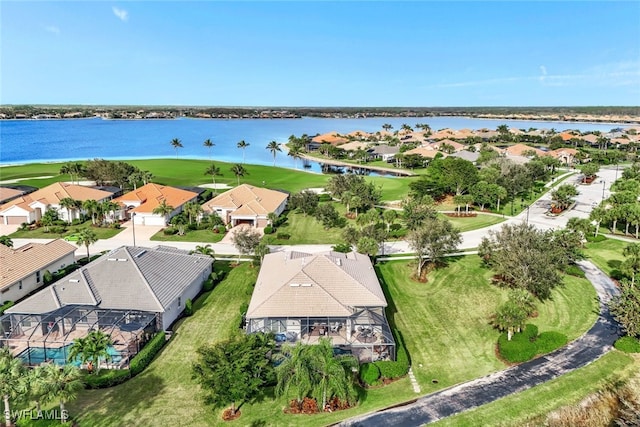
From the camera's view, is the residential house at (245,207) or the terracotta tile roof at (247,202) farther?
the terracotta tile roof at (247,202)

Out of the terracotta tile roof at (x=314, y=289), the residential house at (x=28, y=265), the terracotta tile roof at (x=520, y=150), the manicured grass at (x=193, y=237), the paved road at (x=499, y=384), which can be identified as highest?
the terracotta tile roof at (x=520, y=150)

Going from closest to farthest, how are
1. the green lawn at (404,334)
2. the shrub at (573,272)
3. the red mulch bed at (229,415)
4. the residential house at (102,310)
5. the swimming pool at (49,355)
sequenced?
the red mulch bed at (229,415) < the green lawn at (404,334) < the swimming pool at (49,355) < the residential house at (102,310) < the shrub at (573,272)

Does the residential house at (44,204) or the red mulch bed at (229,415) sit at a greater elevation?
the residential house at (44,204)

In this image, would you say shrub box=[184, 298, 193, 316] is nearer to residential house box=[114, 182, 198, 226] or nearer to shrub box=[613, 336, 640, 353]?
residential house box=[114, 182, 198, 226]

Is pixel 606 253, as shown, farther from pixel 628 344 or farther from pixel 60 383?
pixel 60 383

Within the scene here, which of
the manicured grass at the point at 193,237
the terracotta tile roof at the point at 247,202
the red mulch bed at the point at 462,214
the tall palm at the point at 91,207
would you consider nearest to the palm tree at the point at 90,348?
the manicured grass at the point at 193,237

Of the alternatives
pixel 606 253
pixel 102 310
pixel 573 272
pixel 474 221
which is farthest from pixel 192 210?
pixel 606 253

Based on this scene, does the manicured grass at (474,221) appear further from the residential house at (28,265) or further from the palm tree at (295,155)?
the palm tree at (295,155)
